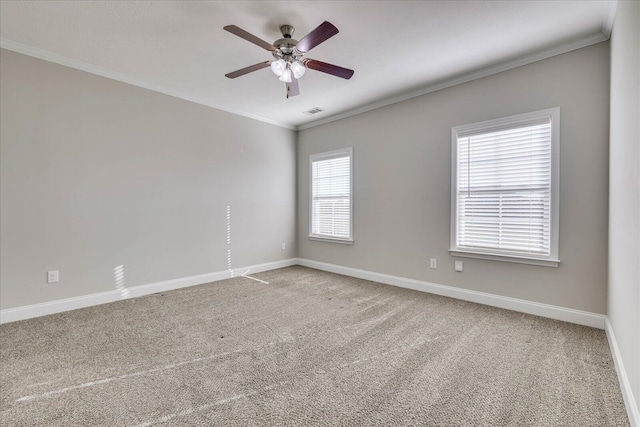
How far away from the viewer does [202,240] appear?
172 inches

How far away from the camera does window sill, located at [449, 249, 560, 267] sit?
2.92 m

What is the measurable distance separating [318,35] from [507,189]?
249cm

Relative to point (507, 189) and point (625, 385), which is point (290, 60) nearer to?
point (507, 189)

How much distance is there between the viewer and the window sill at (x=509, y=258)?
2.92 m

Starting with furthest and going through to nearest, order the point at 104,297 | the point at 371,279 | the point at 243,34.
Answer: the point at 371,279
the point at 104,297
the point at 243,34

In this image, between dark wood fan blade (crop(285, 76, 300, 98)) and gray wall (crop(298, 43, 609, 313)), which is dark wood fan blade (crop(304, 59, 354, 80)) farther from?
gray wall (crop(298, 43, 609, 313))

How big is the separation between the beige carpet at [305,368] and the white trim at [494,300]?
11 centimetres

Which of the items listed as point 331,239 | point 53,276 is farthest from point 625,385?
point 53,276

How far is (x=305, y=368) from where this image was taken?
2.06 metres

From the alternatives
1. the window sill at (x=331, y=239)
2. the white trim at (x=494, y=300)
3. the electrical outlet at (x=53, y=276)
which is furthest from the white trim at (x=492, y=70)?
the electrical outlet at (x=53, y=276)

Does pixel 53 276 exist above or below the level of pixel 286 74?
below

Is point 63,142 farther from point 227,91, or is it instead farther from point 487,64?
point 487,64

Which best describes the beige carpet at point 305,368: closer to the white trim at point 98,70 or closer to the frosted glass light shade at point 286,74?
the frosted glass light shade at point 286,74

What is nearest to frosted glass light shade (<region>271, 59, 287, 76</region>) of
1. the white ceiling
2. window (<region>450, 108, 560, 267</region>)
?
the white ceiling
